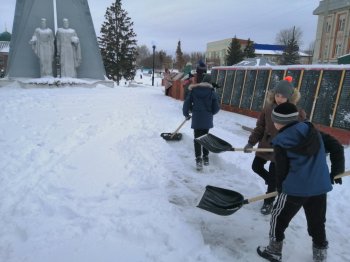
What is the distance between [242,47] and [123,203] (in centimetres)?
5959

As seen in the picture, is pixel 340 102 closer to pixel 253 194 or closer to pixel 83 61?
pixel 253 194

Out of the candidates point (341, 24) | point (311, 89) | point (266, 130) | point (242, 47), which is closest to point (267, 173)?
Result: point (266, 130)

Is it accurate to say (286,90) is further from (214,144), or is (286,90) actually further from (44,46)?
(44,46)

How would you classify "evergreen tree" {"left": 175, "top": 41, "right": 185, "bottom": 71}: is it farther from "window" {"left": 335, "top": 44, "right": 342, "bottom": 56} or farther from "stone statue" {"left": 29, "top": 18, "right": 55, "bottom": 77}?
"stone statue" {"left": 29, "top": 18, "right": 55, "bottom": 77}

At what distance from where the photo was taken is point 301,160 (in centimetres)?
260

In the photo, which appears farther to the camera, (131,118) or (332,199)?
(131,118)

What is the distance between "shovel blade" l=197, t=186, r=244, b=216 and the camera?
129 inches

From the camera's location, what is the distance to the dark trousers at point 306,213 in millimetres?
2748

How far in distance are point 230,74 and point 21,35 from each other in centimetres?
1199

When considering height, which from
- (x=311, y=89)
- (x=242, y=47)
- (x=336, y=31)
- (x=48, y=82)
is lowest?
(x=48, y=82)

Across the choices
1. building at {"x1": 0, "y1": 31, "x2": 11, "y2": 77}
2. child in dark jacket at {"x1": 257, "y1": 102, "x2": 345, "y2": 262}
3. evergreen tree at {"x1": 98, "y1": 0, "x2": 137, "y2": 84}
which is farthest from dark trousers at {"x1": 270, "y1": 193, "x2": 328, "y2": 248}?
building at {"x1": 0, "y1": 31, "x2": 11, "y2": 77}

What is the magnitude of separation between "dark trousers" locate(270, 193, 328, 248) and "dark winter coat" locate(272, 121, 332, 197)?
0.09 meters

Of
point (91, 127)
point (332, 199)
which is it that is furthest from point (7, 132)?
point (332, 199)

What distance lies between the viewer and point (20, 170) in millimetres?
4637
